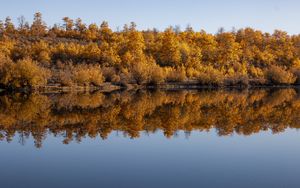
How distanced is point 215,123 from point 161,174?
35.0 feet

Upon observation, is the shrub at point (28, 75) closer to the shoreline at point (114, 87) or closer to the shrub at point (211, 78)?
the shoreline at point (114, 87)

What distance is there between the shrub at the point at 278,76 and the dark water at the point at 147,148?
3487cm

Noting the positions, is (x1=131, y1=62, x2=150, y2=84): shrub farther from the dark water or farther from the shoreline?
the dark water

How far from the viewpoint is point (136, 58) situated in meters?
60.4

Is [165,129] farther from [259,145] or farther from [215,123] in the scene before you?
[259,145]

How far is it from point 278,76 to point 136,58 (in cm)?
2147

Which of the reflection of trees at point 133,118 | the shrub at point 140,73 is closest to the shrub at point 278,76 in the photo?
the shrub at point 140,73

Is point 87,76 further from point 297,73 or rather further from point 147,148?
point 297,73

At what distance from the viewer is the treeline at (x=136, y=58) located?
4534 cm

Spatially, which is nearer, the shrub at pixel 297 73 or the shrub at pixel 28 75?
the shrub at pixel 28 75

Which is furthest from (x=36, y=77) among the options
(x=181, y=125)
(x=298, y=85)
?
(x=298, y=85)

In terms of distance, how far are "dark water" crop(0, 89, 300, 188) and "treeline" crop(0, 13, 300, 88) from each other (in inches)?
779

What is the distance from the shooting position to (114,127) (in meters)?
19.4

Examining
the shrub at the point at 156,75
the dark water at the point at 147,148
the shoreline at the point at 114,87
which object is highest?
the shrub at the point at 156,75
